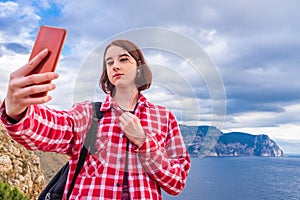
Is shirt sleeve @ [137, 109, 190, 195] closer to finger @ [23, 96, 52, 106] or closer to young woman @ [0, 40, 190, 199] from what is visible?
young woman @ [0, 40, 190, 199]

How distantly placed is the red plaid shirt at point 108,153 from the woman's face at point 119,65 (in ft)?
0.59

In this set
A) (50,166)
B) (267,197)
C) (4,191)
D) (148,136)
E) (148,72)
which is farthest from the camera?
(267,197)

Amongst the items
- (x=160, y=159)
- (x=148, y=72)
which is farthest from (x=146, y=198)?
(x=148, y=72)

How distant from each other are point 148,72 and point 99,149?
55 cm

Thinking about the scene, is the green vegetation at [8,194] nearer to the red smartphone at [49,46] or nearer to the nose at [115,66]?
the nose at [115,66]

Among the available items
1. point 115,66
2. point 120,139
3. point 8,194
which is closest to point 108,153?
point 120,139

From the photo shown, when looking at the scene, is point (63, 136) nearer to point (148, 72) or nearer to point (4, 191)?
point (148, 72)

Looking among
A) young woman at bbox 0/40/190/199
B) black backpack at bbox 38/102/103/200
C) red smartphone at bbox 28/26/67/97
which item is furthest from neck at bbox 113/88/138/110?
red smartphone at bbox 28/26/67/97

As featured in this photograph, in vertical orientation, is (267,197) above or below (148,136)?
below

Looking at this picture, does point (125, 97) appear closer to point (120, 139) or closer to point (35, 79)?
point (120, 139)

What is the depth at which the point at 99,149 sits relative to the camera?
2.20m

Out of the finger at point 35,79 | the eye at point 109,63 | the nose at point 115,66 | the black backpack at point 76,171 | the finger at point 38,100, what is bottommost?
the black backpack at point 76,171

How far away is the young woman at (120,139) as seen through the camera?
6.83ft

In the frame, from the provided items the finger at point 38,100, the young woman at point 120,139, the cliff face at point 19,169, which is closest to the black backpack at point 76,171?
the young woman at point 120,139
